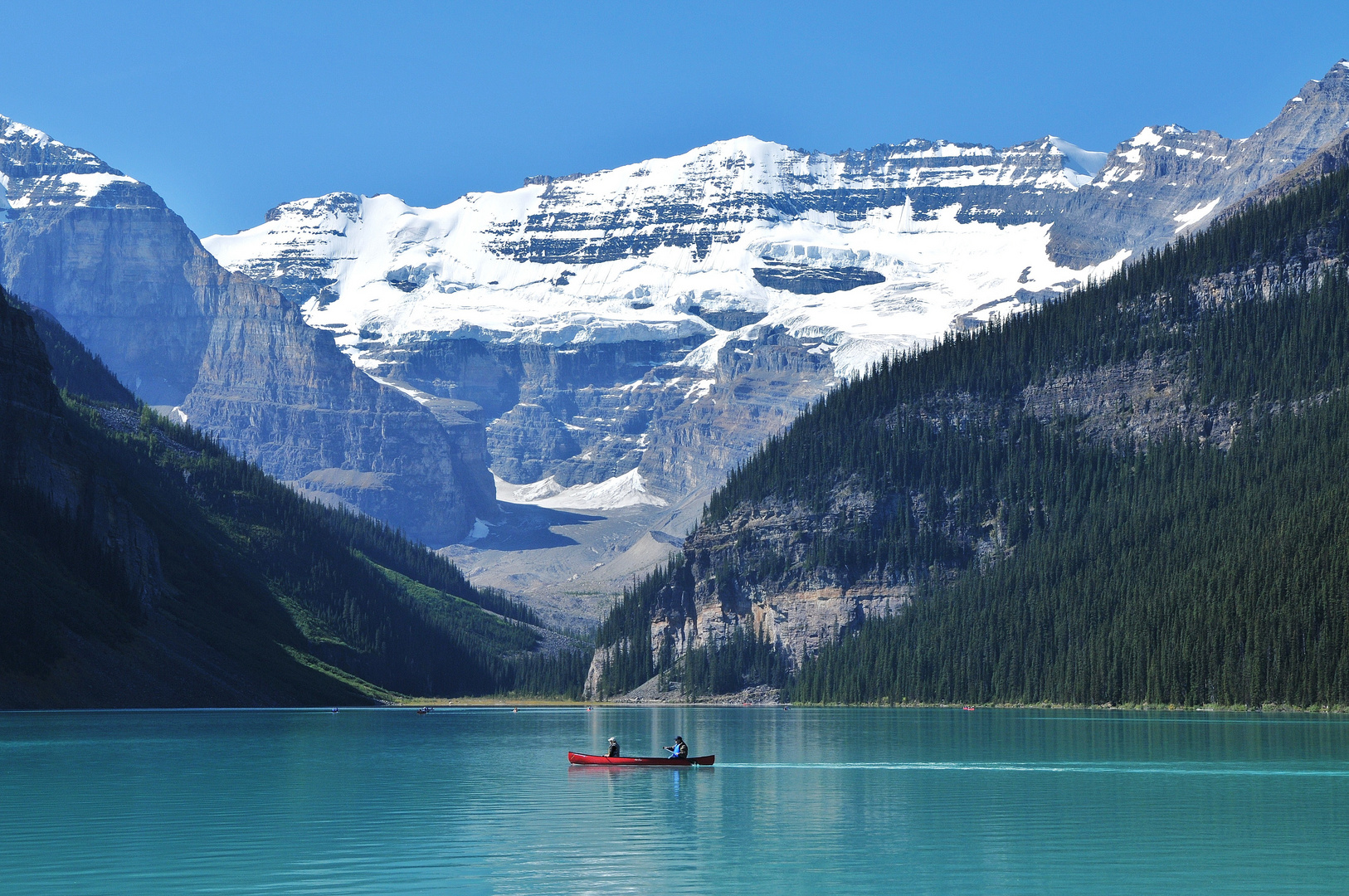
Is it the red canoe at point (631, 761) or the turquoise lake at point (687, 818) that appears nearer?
the turquoise lake at point (687, 818)

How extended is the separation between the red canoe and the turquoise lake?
815mm

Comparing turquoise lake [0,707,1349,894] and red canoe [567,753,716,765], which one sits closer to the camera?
turquoise lake [0,707,1349,894]

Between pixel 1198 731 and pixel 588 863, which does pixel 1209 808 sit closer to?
pixel 588 863

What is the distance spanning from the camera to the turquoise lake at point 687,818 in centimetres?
5356

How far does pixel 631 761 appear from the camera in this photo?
103938 millimetres

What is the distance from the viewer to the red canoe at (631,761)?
101812 mm

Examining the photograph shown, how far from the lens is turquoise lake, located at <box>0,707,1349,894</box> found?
5356 centimetres

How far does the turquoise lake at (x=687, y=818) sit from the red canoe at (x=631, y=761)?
815 mm

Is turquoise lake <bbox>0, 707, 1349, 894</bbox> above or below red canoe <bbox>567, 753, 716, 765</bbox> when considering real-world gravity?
below

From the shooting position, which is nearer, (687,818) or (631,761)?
(687,818)

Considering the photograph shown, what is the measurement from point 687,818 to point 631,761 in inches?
1249

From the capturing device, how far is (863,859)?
189 feet

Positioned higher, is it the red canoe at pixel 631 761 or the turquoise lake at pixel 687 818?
the red canoe at pixel 631 761

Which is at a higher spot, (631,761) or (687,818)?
(631,761)
